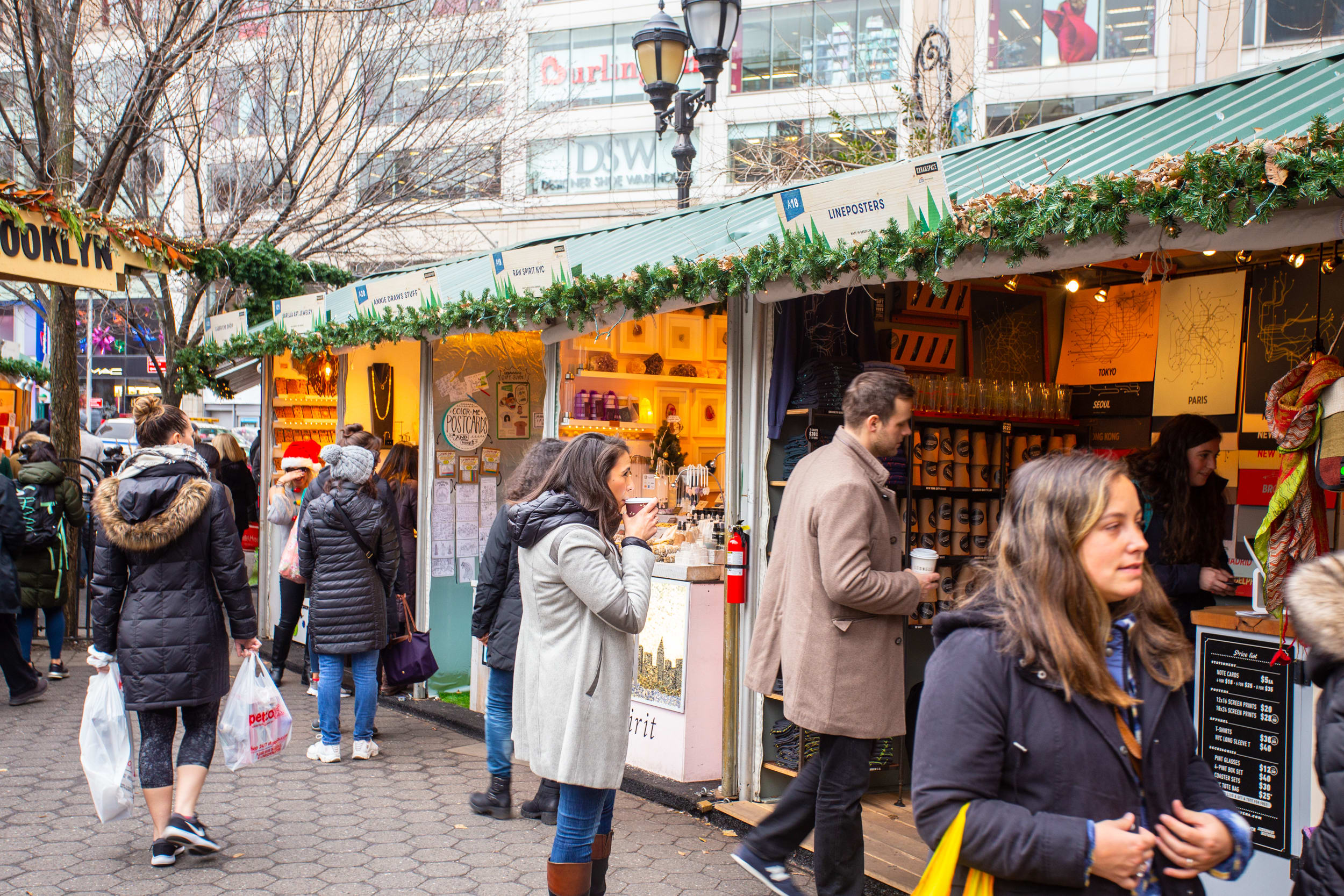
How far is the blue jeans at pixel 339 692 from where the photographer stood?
6.22 m

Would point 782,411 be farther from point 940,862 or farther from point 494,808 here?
point 940,862

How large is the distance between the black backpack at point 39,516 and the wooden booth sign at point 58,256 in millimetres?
1642

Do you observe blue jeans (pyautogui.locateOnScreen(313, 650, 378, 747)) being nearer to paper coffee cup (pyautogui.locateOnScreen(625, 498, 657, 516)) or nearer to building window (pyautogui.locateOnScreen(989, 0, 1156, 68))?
paper coffee cup (pyautogui.locateOnScreen(625, 498, 657, 516))

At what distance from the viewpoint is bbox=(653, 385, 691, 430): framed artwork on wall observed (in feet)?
27.0

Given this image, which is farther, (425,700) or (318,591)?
(425,700)

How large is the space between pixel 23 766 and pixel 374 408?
410cm

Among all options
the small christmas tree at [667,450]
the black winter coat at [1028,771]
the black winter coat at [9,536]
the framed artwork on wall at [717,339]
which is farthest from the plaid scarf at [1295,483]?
the black winter coat at [9,536]

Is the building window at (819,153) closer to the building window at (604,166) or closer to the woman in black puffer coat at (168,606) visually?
the woman in black puffer coat at (168,606)

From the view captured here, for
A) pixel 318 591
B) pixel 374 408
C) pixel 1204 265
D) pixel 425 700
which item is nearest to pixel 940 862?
pixel 318 591

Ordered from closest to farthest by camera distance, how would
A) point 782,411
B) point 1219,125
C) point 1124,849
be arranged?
point 1124,849
point 1219,125
point 782,411

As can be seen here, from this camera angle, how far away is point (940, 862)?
1857mm

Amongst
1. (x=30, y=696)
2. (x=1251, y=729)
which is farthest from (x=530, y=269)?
(x=30, y=696)

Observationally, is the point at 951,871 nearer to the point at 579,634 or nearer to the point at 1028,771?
the point at 1028,771

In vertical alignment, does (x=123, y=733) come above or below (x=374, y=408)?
below
